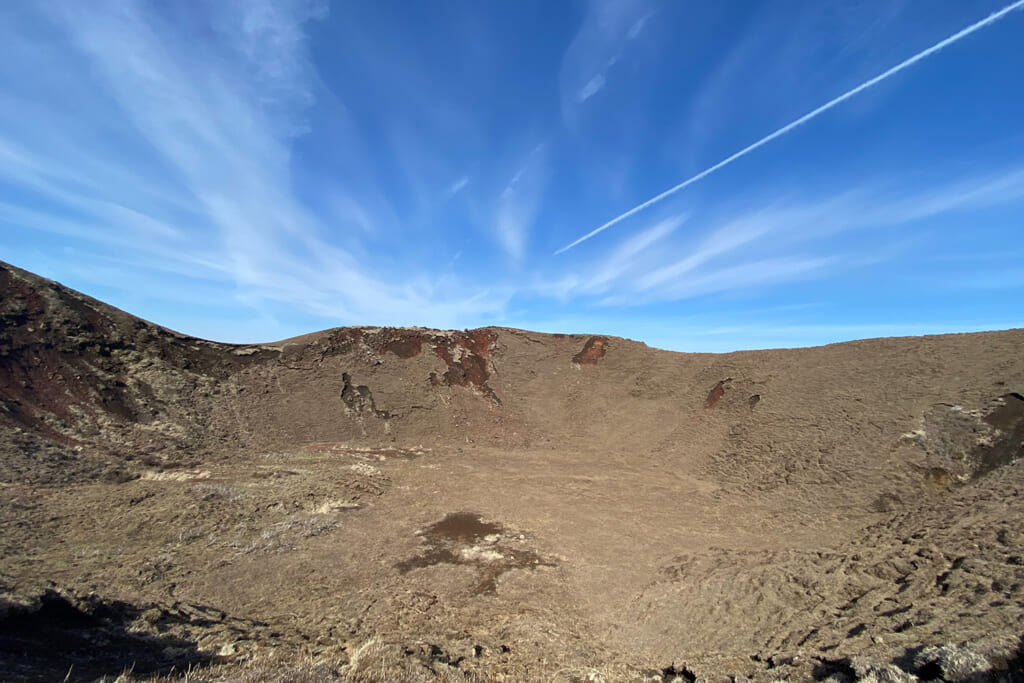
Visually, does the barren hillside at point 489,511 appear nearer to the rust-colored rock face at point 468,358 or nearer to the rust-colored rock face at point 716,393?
the rust-colored rock face at point 716,393

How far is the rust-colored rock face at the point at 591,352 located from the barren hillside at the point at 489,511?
3.64 metres

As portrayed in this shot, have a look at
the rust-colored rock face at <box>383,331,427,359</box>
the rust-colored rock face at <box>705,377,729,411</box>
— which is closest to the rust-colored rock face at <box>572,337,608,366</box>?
the rust-colored rock face at <box>705,377,729,411</box>

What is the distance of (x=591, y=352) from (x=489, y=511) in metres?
20.3

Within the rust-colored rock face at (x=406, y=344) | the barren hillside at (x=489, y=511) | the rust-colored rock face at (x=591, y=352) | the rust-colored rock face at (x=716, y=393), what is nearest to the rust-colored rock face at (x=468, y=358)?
the barren hillside at (x=489, y=511)

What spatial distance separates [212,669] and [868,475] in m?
18.5

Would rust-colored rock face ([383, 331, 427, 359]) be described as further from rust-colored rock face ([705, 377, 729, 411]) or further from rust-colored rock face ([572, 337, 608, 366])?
rust-colored rock face ([705, 377, 729, 411])

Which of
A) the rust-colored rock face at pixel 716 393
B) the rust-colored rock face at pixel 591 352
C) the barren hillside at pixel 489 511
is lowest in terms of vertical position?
the barren hillside at pixel 489 511

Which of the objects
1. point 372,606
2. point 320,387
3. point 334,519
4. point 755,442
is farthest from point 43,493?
point 755,442

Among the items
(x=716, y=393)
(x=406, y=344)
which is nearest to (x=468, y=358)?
(x=406, y=344)

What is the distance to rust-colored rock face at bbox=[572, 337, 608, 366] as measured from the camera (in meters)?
32.4

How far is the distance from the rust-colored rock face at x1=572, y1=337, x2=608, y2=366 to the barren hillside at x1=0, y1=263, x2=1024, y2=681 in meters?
3.64

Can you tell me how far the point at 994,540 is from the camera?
823 centimetres

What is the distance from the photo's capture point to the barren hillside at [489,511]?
6551 millimetres

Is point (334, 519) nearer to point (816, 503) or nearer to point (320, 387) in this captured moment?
point (320, 387)
